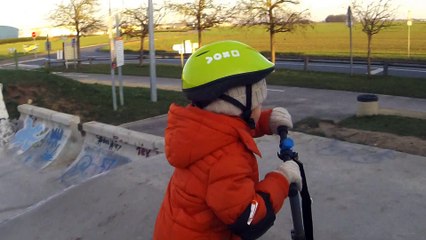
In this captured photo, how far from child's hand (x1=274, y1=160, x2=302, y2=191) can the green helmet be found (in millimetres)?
415

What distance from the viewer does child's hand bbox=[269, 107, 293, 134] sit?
2.54 m

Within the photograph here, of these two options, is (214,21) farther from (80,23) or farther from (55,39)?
(55,39)

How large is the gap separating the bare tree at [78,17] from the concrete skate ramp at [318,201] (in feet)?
95.0

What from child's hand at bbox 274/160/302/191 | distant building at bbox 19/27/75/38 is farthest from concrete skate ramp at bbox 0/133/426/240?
distant building at bbox 19/27/75/38

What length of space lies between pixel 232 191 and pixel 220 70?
52 centimetres

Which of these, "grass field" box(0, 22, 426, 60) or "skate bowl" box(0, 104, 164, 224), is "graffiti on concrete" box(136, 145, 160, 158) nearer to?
"skate bowl" box(0, 104, 164, 224)

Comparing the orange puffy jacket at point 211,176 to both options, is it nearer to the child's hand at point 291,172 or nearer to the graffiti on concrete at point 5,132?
the child's hand at point 291,172

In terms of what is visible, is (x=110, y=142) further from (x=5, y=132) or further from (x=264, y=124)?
(x=264, y=124)

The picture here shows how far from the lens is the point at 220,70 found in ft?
7.10

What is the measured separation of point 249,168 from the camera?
2145 mm

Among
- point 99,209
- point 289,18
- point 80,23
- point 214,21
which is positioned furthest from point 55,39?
point 99,209

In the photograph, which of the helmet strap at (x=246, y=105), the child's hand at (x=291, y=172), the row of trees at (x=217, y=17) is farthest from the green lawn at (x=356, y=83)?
the helmet strap at (x=246, y=105)

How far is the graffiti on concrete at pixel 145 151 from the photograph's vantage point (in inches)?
286

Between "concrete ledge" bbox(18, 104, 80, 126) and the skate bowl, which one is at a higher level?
"concrete ledge" bbox(18, 104, 80, 126)
